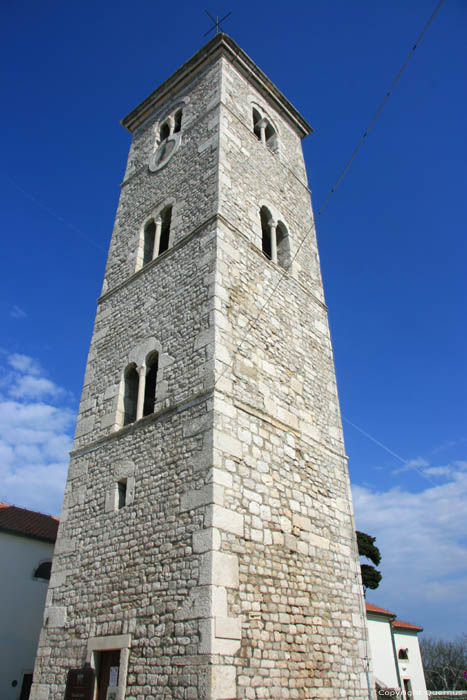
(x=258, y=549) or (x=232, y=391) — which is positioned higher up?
(x=232, y=391)

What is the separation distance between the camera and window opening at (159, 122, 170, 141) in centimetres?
1472

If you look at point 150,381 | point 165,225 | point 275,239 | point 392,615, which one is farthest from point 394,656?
point 165,225

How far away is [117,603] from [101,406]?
381 cm

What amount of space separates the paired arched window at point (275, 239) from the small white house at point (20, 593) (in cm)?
1104

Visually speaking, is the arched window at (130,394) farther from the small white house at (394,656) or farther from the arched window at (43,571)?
the small white house at (394,656)

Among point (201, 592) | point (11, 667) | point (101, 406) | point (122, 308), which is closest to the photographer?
point (201, 592)

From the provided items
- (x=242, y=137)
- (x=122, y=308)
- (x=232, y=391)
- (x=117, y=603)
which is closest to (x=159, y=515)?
(x=117, y=603)

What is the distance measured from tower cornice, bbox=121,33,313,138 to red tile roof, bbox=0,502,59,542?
13.3 m

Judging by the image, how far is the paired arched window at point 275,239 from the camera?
1159cm

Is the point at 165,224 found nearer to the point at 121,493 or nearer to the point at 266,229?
the point at 266,229

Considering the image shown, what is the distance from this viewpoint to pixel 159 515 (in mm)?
7156

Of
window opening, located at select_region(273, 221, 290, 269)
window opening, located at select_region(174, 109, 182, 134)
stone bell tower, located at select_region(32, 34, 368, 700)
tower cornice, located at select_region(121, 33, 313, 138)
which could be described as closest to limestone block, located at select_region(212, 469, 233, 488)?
stone bell tower, located at select_region(32, 34, 368, 700)

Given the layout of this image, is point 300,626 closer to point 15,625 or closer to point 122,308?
point 122,308

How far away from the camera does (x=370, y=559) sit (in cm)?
2192
